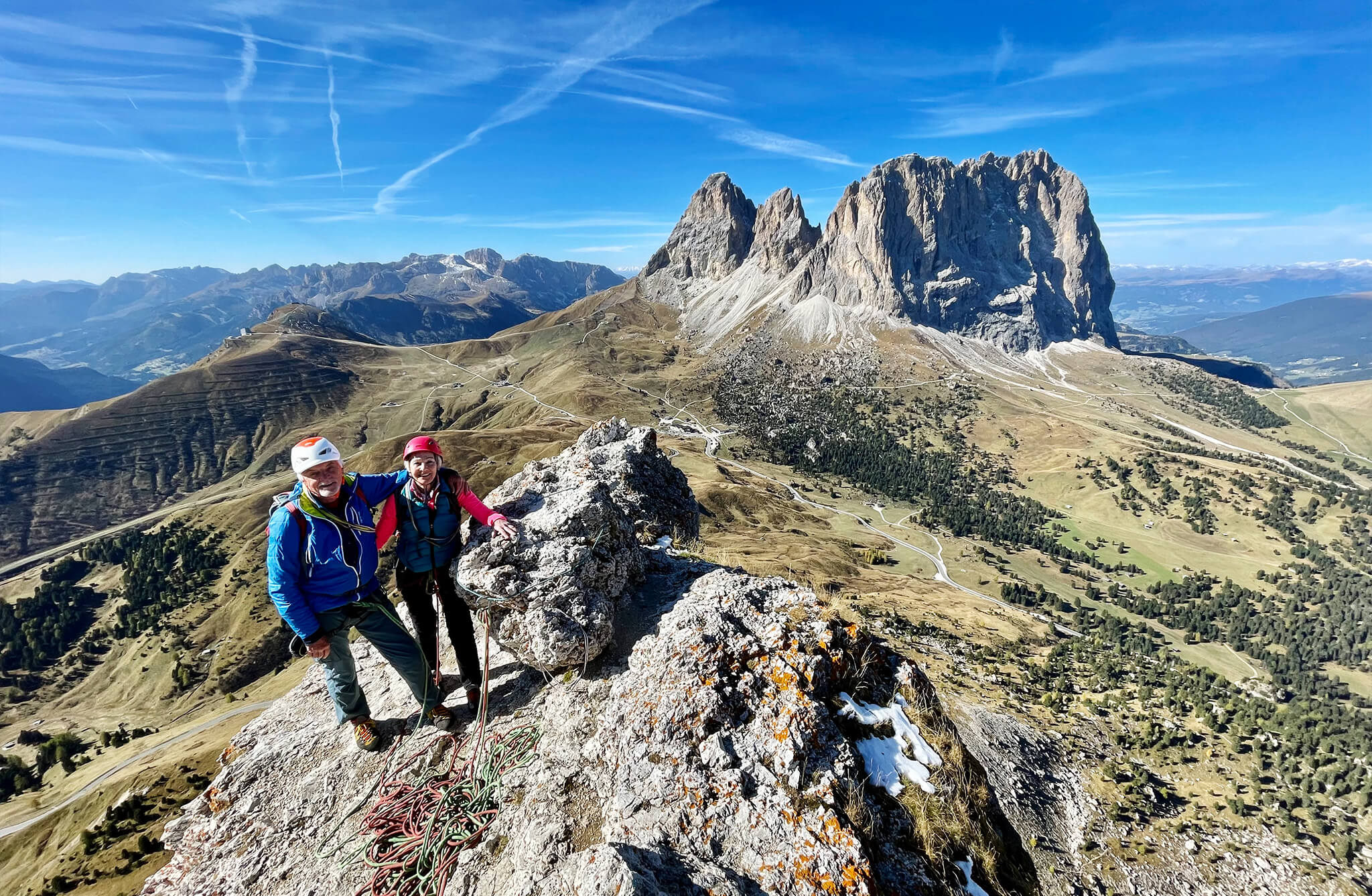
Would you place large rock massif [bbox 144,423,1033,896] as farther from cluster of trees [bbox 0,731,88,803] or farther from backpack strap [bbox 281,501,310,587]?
cluster of trees [bbox 0,731,88,803]

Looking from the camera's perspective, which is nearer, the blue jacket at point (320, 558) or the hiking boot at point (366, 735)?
the blue jacket at point (320, 558)

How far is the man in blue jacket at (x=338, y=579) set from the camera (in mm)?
8406

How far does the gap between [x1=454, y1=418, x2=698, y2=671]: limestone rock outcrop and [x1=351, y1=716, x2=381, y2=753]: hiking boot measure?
2.91 metres

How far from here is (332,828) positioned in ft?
29.5

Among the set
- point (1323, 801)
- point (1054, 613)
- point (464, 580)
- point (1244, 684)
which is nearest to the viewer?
point (464, 580)

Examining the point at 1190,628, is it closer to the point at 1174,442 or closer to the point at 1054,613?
the point at 1054,613

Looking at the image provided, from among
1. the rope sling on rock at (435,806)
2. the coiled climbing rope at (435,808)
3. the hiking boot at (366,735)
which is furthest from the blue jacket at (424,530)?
the hiking boot at (366,735)

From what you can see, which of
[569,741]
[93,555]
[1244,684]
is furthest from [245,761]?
[93,555]

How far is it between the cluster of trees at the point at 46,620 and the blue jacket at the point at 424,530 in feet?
568

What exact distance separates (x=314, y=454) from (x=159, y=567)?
7314 inches

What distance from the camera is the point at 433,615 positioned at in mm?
10812

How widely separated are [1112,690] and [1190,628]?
7719 centimetres

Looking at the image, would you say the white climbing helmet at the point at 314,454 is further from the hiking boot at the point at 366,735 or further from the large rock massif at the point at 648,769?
the hiking boot at the point at 366,735

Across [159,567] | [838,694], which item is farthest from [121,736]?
[838,694]
